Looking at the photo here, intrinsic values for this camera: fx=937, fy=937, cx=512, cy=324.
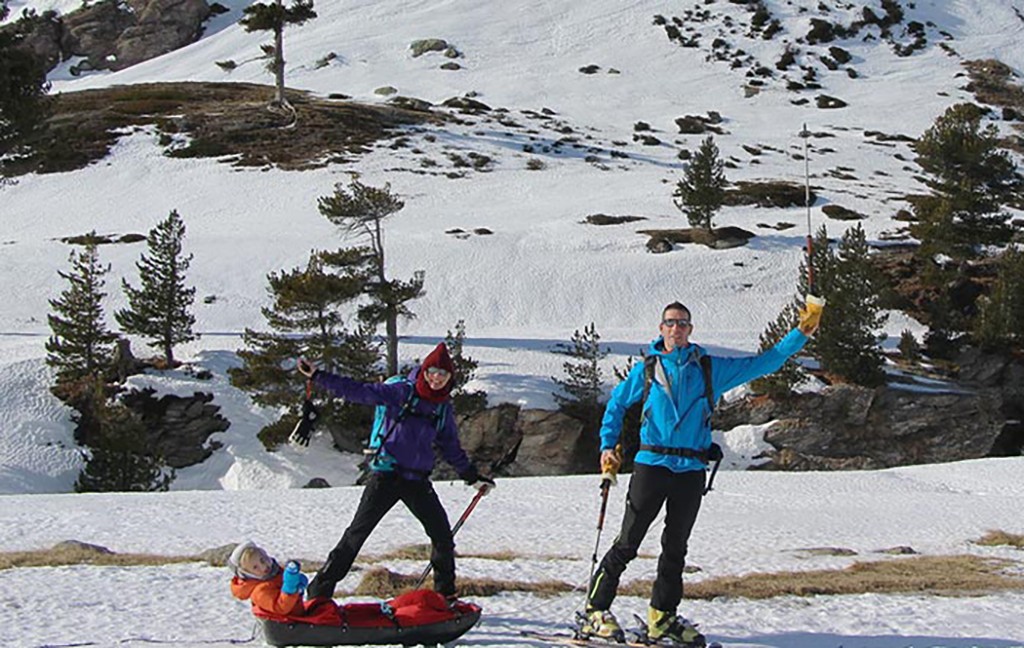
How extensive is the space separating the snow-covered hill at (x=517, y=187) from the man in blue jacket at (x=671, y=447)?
2268 cm

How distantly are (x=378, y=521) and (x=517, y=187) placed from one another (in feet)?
173

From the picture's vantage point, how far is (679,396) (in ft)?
21.5

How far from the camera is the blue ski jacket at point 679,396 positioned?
21.4 ft

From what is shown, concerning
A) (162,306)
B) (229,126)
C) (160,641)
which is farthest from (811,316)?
(229,126)

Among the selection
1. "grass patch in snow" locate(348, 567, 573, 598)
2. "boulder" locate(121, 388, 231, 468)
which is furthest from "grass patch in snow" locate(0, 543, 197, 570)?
"boulder" locate(121, 388, 231, 468)

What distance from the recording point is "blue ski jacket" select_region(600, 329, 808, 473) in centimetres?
651

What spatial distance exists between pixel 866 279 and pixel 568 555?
23.0m

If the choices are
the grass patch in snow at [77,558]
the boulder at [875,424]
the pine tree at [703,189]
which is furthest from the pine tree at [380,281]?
the grass patch in snow at [77,558]

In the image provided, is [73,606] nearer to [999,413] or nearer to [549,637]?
[549,637]

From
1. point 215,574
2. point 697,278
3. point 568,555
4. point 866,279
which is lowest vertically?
point 697,278

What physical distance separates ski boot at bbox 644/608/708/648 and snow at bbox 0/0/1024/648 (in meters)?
0.53

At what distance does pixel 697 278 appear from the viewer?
41281 mm

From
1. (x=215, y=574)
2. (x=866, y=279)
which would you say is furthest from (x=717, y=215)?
(x=215, y=574)

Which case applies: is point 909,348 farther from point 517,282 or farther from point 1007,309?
point 517,282
